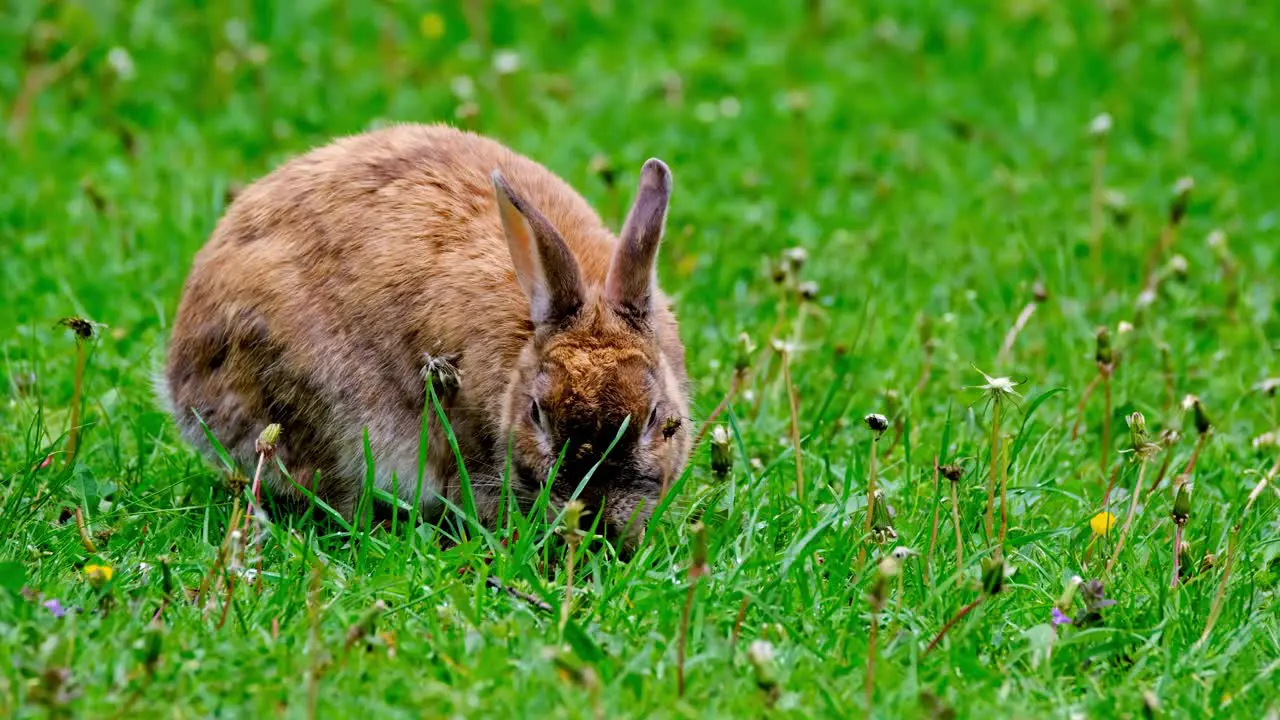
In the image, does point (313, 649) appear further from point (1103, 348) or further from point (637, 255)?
point (1103, 348)

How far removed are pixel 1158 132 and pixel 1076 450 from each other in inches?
144

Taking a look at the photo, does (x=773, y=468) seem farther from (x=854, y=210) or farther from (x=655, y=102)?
(x=655, y=102)

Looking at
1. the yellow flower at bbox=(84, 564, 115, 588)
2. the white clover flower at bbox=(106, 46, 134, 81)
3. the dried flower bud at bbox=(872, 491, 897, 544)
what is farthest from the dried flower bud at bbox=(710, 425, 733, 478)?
the white clover flower at bbox=(106, 46, 134, 81)

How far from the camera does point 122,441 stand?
527 centimetres

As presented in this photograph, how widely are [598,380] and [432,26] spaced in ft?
16.3

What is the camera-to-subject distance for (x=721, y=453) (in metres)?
4.55

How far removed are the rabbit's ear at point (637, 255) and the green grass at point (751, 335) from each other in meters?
0.54

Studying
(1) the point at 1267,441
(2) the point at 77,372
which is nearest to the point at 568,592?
(2) the point at 77,372

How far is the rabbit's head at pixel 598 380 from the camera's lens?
4457 mm

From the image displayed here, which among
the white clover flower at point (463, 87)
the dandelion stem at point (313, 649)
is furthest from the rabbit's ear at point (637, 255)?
the white clover flower at point (463, 87)

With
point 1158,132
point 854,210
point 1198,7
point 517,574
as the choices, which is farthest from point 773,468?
point 1198,7

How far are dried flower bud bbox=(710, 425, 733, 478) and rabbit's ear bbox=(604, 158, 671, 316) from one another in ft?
1.54

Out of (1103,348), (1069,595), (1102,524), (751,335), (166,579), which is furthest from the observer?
(751,335)

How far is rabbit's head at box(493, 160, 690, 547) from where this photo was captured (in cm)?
446
